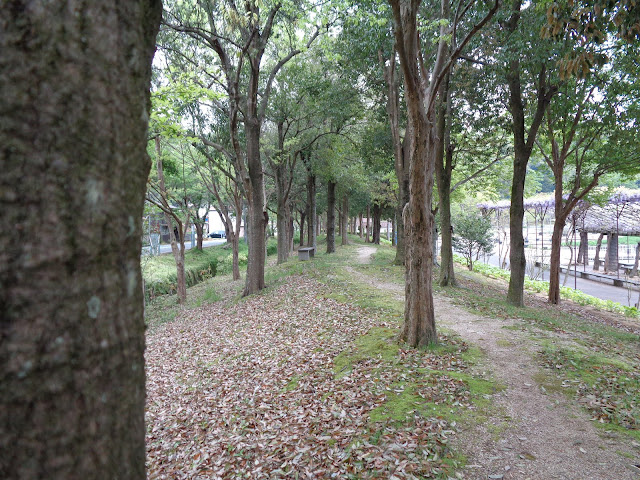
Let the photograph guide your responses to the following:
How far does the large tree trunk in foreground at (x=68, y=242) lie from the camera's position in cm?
107

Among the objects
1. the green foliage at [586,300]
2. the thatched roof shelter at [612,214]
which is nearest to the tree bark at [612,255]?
the thatched roof shelter at [612,214]

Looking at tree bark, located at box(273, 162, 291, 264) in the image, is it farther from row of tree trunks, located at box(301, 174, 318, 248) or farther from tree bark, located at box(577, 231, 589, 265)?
tree bark, located at box(577, 231, 589, 265)

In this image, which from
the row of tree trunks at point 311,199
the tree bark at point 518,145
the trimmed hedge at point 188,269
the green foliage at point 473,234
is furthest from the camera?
the green foliage at point 473,234

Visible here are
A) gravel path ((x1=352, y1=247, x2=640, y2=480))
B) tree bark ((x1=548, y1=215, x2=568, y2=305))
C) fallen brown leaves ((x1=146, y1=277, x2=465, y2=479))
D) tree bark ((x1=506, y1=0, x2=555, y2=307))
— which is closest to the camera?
gravel path ((x1=352, y1=247, x2=640, y2=480))

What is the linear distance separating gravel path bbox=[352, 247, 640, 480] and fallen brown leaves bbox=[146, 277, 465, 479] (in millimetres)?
405

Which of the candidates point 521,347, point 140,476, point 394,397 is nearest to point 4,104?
point 140,476

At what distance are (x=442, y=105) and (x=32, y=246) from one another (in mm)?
11561

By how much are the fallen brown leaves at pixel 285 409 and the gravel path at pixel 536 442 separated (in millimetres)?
405

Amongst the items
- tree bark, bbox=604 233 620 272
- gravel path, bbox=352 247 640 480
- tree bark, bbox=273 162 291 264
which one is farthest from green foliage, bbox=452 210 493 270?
gravel path, bbox=352 247 640 480

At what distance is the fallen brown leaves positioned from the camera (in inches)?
156

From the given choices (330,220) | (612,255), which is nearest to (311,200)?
(330,220)

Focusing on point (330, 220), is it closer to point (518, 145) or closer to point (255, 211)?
point (255, 211)

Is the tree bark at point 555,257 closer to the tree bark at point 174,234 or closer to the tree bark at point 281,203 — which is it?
the tree bark at point 281,203

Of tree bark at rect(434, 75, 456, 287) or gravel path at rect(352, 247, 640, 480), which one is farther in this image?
tree bark at rect(434, 75, 456, 287)
